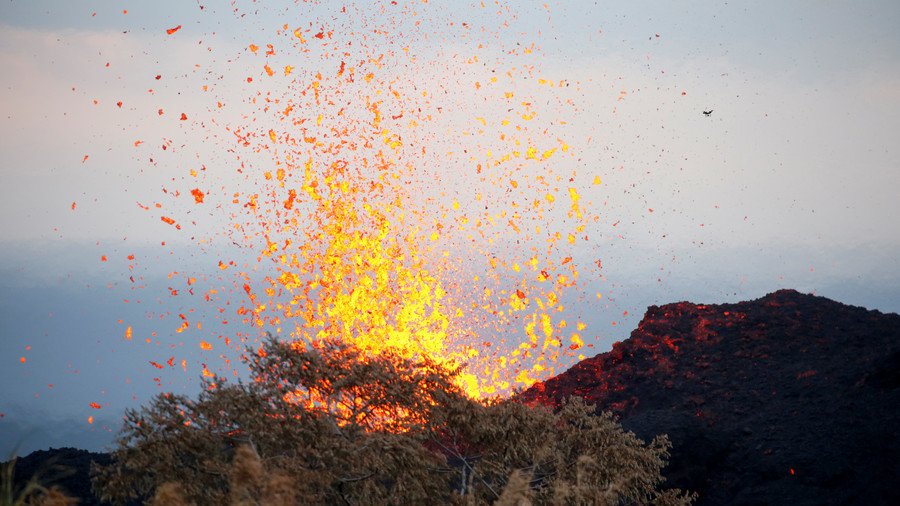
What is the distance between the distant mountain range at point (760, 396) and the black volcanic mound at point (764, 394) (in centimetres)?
4

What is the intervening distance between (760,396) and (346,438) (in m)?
17.0

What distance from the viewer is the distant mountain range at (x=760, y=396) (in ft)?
65.6

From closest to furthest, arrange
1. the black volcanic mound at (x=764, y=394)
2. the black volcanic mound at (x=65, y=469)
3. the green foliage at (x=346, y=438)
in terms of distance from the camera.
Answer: the green foliage at (x=346, y=438)
the black volcanic mound at (x=764, y=394)
the black volcanic mound at (x=65, y=469)

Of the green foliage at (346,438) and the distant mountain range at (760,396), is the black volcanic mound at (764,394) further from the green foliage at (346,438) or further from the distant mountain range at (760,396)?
the green foliage at (346,438)

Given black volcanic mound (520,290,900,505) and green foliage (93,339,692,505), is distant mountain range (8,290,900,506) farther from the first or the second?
green foliage (93,339,692,505)

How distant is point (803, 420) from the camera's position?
73.9ft

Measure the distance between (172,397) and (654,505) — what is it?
9757mm

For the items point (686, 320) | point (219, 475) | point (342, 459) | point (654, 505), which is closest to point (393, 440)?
point (342, 459)

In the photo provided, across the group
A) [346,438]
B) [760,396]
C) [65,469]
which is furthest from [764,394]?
[65,469]

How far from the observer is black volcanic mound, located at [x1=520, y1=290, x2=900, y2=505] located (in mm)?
19969

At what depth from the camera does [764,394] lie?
83.3 feet

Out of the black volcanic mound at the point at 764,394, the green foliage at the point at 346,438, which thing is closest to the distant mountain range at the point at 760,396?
the black volcanic mound at the point at 764,394

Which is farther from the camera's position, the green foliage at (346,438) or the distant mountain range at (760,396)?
the distant mountain range at (760,396)

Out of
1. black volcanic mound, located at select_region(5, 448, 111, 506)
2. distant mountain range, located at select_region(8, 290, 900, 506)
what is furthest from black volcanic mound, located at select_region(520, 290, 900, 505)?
black volcanic mound, located at select_region(5, 448, 111, 506)
